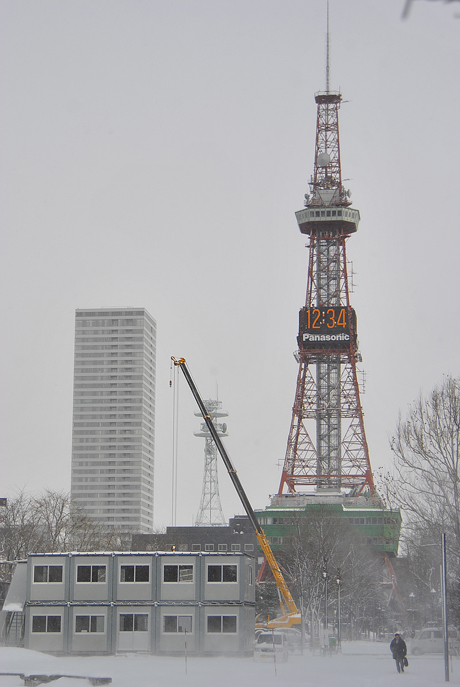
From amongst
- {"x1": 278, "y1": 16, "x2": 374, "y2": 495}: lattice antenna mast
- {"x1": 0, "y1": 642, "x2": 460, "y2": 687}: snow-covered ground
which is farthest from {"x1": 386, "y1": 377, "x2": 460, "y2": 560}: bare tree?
{"x1": 278, "y1": 16, "x2": 374, "y2": 495}: lattice antenna mast

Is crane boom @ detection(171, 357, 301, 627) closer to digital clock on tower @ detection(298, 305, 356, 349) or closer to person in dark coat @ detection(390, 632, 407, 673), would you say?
person in dark coat @ detection(390, 632, 407, 673)

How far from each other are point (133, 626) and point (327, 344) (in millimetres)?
103846

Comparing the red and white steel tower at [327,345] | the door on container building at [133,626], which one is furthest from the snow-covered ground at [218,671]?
the red and white steel tower at [327,345]

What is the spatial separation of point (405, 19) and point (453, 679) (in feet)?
112

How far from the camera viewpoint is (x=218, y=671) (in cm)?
3784

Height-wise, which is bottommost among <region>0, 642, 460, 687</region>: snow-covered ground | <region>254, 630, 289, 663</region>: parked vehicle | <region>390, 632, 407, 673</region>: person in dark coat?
<region>254, 630, 289, 663</region>: parked vehicle

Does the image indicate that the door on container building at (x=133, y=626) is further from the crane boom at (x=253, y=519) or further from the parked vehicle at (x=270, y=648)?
the crane boom at (x=253, y=519)

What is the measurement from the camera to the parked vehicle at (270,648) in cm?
4828

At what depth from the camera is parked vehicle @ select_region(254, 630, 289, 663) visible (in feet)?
158

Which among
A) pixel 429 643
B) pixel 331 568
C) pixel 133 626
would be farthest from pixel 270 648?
pixel 331 568

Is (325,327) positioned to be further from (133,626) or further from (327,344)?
(133,626)

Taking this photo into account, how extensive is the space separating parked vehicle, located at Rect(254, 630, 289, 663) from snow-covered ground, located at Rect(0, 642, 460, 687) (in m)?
0.78

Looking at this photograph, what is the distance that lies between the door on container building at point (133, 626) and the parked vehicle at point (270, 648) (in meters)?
6.22

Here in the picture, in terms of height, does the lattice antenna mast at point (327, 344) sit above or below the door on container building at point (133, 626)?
above
